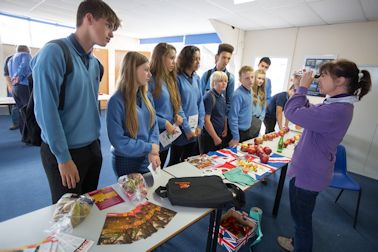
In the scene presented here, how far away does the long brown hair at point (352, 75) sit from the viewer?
1188 mm

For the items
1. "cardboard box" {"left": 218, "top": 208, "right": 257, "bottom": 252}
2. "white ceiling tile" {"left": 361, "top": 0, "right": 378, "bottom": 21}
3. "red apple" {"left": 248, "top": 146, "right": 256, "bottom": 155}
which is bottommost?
"cardboard box" {"left": 218, "top": 208, "right": 257, "bottom": 252}

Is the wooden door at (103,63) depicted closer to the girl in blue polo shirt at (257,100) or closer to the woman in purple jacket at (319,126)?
the girl in blue polo shirt at (257,100)

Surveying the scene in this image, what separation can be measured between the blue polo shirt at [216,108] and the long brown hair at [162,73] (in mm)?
457

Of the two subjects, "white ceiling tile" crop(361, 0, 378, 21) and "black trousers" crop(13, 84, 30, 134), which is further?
"black trousers" crop(13, 84, 30, 134)

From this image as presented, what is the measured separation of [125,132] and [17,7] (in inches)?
203

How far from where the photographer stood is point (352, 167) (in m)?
3.76

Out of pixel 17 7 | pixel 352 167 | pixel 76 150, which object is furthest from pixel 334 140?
pixel 17 7

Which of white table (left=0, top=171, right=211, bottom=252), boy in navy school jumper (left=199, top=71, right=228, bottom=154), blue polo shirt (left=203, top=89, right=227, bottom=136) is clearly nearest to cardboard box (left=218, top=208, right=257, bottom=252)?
white table (left=0, top=171, right=211, bottom=252)

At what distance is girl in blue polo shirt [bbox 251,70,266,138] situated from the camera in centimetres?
255

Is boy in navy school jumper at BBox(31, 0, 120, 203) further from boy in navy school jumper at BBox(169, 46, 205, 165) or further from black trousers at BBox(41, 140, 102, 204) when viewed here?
boy in navy school jumper at BBox(169, 46, 205, 165)

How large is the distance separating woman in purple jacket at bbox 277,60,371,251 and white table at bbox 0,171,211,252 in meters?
0.71

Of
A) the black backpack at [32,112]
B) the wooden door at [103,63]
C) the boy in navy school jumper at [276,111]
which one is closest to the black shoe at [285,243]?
the boy in navy school jumper at [276,111]

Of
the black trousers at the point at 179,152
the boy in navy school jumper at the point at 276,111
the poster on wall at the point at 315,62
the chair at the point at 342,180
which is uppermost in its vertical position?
the poster on wall at the point at 315,62

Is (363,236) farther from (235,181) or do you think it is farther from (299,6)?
(299,6)
